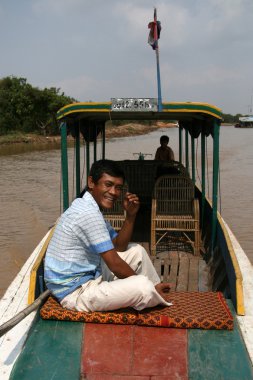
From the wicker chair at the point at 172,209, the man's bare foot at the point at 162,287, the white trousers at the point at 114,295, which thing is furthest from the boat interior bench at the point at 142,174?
the white trousers at the point at 114,295

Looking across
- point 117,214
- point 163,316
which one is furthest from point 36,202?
point 163,316

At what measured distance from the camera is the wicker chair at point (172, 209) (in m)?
4.98

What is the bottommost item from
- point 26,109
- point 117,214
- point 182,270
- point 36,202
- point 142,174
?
point 36,202

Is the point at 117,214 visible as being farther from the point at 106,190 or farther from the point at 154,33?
the point at 106,190

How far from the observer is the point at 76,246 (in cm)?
265

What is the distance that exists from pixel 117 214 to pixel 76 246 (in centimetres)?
258

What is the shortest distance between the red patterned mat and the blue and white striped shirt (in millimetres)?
125

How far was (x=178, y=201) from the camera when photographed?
5168 mm

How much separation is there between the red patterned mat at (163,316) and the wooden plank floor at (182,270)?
Result: 1233 mm

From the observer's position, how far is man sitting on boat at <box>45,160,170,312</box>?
8.48 ft

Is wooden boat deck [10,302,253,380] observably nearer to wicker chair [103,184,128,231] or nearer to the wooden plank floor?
the wooden plank floor

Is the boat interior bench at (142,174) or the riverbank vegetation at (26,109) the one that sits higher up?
the riverbank vegetation at (26,109)

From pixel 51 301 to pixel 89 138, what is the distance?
4281 mm

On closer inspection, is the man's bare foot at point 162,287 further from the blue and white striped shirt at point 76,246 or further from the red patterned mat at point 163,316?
the blue and white striped shirt at point 76,246
